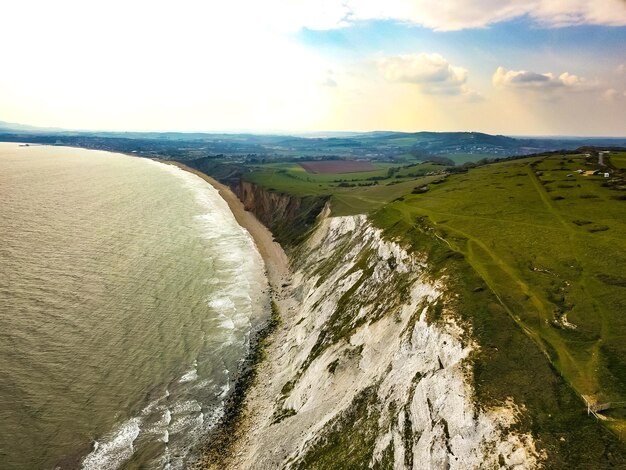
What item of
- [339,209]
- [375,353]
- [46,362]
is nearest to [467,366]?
[375,353]

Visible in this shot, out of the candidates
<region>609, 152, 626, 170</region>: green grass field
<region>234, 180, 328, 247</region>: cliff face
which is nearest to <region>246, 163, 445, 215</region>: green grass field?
<region>234, 180, 328, 247</region>: cliff face

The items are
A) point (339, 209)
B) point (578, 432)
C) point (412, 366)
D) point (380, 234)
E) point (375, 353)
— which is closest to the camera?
point (578, 432)

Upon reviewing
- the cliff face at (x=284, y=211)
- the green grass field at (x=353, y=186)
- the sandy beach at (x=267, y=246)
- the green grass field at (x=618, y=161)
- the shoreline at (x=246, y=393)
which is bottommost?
the shoreline at (x=246, y=393)

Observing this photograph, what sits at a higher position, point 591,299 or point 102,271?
point 591,299

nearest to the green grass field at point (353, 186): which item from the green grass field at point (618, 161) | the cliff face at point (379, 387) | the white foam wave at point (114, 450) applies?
the cliff face at point (379, 387)

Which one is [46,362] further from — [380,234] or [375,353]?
[380,234]

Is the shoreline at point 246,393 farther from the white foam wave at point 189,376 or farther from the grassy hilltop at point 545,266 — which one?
the grassy hilltop at point 545,266
